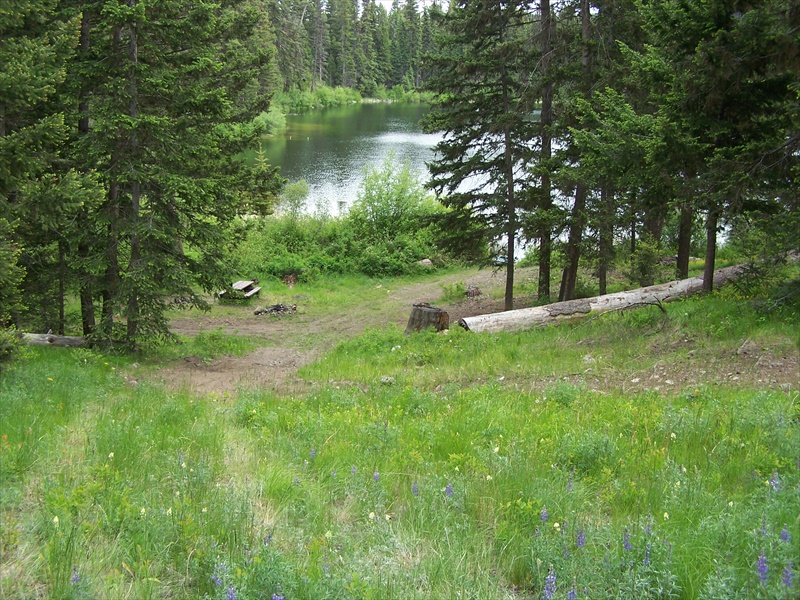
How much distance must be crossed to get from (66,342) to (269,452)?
10261 mm

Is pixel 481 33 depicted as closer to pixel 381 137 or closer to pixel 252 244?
pixel 252 244

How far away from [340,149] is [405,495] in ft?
187

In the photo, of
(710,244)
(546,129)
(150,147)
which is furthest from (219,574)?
(546,129)

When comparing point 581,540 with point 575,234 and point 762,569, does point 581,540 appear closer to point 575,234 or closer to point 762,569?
point 762,569

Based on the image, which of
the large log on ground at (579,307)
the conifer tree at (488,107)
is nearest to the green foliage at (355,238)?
the conifer tree at (488,107)

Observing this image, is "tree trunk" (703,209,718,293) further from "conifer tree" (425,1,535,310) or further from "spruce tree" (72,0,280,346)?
"spruce tree" (72,0,280,346)

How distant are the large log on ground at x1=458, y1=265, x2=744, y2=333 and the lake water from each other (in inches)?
744

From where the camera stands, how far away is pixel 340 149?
59.0 m

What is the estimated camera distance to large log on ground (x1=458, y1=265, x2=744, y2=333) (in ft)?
48.1

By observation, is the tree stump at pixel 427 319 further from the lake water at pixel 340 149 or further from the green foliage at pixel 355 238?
the lake water at pixel 340 149

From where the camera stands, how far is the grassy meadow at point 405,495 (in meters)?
3.17

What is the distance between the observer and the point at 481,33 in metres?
18.7

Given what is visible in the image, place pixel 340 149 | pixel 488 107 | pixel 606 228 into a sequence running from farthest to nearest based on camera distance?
1. pixel 340 149
2. pixel 488 107
3. pixel 606 228

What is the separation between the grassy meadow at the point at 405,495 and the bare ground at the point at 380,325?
2.39 ft
